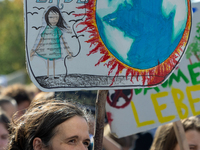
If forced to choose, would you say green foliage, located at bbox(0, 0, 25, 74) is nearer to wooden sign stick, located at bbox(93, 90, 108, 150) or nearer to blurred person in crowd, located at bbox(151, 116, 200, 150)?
blurred person in crowd, located at bbox(151, 116, 200, 150)

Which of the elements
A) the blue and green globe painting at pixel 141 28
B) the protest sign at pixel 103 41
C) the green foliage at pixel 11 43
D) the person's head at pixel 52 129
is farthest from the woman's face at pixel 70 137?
the green foliage at pixel 11 43

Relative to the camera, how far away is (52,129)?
1391 millimetres

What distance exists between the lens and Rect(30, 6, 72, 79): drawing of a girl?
3.96 ft

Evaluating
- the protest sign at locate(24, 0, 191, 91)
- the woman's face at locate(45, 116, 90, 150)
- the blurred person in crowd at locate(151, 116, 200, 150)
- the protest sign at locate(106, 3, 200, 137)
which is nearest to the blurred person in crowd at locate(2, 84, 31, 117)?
the blurred person in crowd at locate(151, 116, 200, 150)

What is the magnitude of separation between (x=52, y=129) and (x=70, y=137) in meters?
0.09

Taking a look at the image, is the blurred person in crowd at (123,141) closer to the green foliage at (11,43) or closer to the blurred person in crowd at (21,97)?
the blurred person in crowd at (21,97)

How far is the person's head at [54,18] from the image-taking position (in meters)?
1.21

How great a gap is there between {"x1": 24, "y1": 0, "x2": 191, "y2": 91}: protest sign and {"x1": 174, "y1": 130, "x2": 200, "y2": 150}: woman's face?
655mm

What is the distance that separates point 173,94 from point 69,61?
29.4 inches

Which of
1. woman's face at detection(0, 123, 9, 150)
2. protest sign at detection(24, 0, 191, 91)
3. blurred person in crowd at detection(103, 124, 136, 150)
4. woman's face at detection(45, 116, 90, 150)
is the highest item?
protest sign at detection(24, 0, 191, 91)

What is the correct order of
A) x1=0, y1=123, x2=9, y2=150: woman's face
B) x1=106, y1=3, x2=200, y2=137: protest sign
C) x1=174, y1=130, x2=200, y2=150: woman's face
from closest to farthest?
x1=106, y1=3, x2=200, y2=137: protest sign < x1=174, y1=130, x2=200, y2=150: woman's face < x1=0, y1=123, x2=9, y2=150: woman's face

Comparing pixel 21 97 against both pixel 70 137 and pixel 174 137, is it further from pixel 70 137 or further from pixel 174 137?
pixel 70 137

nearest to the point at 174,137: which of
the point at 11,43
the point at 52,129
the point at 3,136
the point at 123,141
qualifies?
the point at 123,141

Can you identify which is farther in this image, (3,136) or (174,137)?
(3,136)
